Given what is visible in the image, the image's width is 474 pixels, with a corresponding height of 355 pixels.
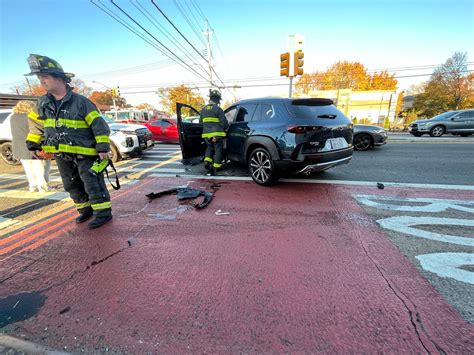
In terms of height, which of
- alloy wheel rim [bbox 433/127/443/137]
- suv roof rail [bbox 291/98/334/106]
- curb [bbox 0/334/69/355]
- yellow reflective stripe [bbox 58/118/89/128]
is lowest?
curb [bbox 0/334/69/355]

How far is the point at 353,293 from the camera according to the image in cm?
190

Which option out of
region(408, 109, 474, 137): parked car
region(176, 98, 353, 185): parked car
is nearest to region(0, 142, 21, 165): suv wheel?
Result: region(176, 98, 353, 185): parked car

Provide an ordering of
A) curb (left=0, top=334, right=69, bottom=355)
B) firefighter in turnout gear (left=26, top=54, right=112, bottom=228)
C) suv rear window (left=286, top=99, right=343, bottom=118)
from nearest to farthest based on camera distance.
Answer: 1. curb (left=0, top=334, right=69, bottom=355)
2. firefighter in turnout gear (left=26, top=54, right=112, bottom=228)
3. suv rear window (left=286, top=99, right=343, bottom=118)

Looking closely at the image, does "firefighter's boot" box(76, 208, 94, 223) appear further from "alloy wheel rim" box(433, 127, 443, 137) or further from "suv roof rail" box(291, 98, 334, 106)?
"alloy wheel rim" box(433, 127, 443, 137)

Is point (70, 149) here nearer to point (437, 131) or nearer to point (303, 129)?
point (303, 129)

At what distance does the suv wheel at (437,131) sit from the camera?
43.4 ft

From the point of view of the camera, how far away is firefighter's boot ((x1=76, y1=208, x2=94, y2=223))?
3442 mm

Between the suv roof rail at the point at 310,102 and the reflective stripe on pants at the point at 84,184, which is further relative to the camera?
the suv roof rail at the point at 310,102

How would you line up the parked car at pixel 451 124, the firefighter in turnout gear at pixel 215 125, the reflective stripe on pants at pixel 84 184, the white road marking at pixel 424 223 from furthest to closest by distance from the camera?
the parked car at pixel 451 124, the firefighter in turnout gear at pixel 215 125, the reflective stripe on pants at pixel 84 184, the white road marking at pixel 424 223

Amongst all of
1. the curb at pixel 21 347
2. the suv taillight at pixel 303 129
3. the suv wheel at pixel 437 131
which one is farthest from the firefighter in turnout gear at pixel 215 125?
the suv wheel at pixel 437 131

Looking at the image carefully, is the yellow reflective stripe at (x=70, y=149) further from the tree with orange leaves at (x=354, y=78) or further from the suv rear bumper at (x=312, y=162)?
the tree with orange leaves at (x=354, y=78)

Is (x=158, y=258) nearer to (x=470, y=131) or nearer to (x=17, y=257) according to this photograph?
(x=17, y=257)

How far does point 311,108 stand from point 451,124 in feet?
46.7

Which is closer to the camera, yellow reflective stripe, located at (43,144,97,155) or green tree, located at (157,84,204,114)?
yellow reflective stripe, located at (43,144,97,155)
